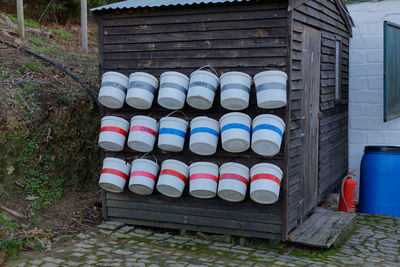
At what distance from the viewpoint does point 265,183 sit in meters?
5.17

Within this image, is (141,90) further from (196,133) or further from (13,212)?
(13,212)

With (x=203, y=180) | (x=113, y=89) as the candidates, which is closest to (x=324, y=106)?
(x=203, y=180)

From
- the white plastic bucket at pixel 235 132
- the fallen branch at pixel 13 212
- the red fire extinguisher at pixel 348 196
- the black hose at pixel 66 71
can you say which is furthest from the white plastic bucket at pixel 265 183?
the black hose at pixel 66 71

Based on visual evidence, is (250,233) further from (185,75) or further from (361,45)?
(361,45)

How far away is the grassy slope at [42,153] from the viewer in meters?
5.71

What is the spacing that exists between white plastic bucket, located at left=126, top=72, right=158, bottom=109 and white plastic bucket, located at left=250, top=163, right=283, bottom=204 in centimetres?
144

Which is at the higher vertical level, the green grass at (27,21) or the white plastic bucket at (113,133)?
the green grass at (27,21)

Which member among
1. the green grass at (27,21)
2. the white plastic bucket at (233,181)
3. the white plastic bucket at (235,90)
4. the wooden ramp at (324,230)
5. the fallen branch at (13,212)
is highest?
the green grass at (27,21)

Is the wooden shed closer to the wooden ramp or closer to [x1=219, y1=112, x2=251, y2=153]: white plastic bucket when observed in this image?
the wooden ramp

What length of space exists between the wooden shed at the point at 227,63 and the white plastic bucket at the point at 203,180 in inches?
8.5

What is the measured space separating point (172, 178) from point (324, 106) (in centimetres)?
277

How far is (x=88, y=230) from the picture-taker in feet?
19.6

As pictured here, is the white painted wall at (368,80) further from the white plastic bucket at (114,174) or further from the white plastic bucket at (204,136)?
the white plastic bucket at (114,174)

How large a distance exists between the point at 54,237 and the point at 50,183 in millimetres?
920
